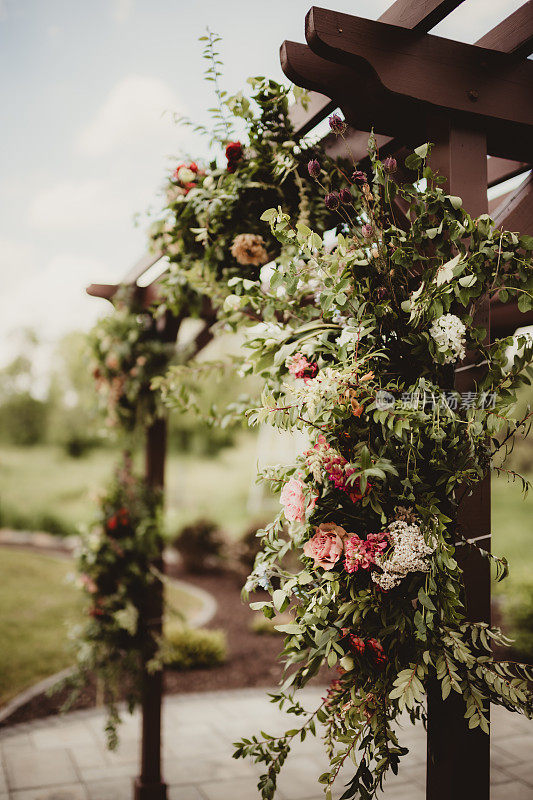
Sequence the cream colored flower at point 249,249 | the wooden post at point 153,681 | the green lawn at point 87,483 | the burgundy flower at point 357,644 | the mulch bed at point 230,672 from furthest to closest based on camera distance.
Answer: the green lawn at point 87,483, the mulch bed at point 230,672, the wooden post at point 153,681, the cream colored flower at point 249,249, the burgundy flower at point 357,644

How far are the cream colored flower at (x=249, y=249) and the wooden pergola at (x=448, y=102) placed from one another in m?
0.45

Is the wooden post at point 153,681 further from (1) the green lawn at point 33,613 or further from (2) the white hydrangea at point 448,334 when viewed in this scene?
(2) the white hydrangea at point 448,334

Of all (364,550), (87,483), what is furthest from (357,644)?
(87,483)

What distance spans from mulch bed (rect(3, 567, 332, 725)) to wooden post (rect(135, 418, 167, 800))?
1.12 m

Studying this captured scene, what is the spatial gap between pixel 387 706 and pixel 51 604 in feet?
18.9

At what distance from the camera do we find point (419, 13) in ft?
4.71

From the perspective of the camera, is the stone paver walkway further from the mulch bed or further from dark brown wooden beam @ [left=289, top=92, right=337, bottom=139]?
dark brown wooden beam @ [left=289, top=92, right=337, bottom=139]

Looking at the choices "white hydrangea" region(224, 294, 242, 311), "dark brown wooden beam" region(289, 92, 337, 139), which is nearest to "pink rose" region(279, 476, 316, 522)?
"white hydrangea" region(224, 294, 242, 311)

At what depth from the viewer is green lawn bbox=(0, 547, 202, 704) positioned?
486 cm

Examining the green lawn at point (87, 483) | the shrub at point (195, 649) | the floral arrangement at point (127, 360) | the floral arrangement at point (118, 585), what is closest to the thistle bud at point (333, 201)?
the floral arrangement at point (127, 360)

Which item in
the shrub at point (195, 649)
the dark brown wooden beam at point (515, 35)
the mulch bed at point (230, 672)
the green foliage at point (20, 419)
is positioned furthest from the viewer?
the green foliage at point (20, 419)

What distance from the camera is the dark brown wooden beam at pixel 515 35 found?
1.47 metres

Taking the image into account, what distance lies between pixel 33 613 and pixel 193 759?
3322 millimetres

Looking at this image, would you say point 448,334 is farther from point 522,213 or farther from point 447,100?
point 447,100
